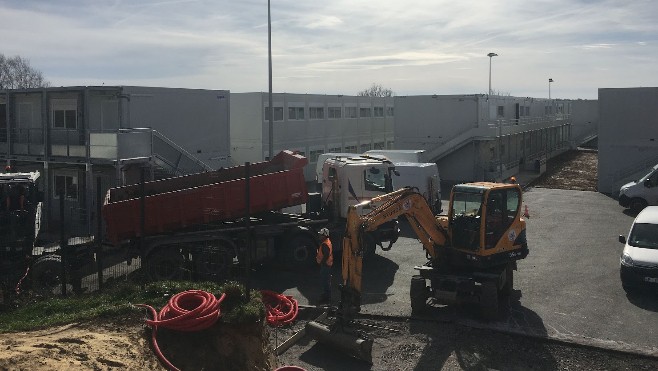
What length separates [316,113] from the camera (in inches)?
1545

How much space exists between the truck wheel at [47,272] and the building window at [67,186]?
9.88 meters

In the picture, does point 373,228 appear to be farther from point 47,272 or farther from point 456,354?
point 47,272

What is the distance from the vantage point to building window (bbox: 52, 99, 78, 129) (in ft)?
82.0

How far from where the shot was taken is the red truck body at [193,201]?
51.5ft

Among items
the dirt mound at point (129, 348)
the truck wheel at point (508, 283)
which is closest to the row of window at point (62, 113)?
the dirt mound at point (129, 348)

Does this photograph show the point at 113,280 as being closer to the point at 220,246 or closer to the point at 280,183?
the point at 220,246

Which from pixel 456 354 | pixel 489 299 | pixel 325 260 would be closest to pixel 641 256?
pixel 489 299

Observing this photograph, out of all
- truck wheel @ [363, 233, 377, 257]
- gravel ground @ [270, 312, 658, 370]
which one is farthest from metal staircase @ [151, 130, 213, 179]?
gravel ground @ [270, 312, 658, 370]

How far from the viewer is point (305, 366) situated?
10.7 metres

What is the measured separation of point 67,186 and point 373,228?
17572 millimetres

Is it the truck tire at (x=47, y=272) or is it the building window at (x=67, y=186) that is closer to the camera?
the truck tire at (x=47, y=272)

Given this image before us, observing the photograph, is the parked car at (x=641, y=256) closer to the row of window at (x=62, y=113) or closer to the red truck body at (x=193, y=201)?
the red truck body at (x=193, y=201)

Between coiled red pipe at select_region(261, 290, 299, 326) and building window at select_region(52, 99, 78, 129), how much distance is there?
15055 millimetres

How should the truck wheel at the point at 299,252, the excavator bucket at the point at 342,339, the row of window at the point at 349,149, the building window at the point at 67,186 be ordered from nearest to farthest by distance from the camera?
the excavator bucket at the point at 342,339 → the truck wheel at the point at 299,252 → the building window at the point at 67,186 → the row of window at the point at 349,149
